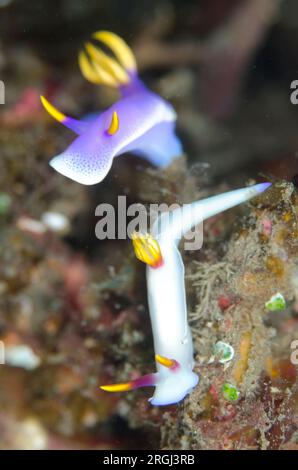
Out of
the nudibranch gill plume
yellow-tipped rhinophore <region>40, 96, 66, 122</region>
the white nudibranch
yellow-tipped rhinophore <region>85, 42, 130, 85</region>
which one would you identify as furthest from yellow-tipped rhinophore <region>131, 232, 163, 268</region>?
yellow-tipped rhinophore <region>85, 42, 130, 85</region>

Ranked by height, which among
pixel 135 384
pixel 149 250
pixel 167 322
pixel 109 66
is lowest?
pixel 135 384

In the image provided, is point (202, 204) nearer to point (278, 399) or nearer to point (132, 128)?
point (132, 128)

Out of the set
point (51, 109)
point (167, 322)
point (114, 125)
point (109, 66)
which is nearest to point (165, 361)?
point (167, 322)

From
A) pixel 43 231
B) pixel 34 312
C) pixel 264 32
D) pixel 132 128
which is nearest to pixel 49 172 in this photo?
pixel 43 231

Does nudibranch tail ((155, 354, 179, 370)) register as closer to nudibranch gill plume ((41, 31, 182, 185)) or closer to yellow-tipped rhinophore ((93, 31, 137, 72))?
nudibranch gill plume ((41, 31, 182, 185))

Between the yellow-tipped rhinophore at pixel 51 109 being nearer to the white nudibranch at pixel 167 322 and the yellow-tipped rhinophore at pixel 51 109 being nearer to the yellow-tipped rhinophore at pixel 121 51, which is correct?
the white nudibranch at pixel 167 322

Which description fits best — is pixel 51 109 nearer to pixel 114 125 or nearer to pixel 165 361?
pixel 114 125
